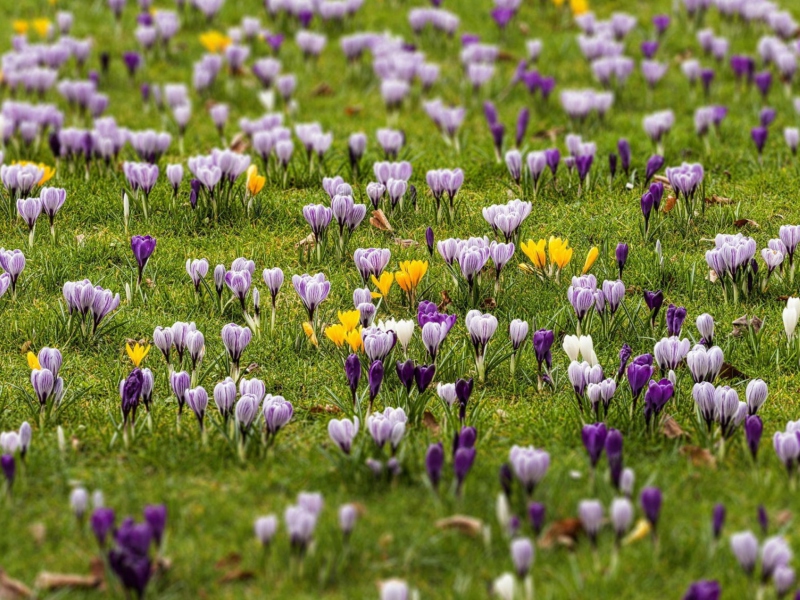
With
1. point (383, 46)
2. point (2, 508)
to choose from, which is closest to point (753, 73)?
point (383, 46)

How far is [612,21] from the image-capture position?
10070 millimetres

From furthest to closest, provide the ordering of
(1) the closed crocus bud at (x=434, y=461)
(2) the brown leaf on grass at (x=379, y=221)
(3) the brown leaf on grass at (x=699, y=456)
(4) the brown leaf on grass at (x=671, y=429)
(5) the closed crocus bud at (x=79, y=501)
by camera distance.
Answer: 1. (2) the brown leaf on grass at (x=379, y=221)
2. (4) the brown leaf on grass at (x=671, y=429)
3. (3) the brown leaf on grass at (x=699, y=456)
4. (1) the closed crocus bud at (x=434, y=461)
5. (5) the closed crocus bud at (x=79, y=501)

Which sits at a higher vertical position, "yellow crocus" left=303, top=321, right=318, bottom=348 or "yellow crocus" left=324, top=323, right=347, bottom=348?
"yellow crocus" left=324, top=323, right=347, bottom=348

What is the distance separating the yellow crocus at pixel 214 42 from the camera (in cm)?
981

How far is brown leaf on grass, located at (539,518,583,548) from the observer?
12.5ft

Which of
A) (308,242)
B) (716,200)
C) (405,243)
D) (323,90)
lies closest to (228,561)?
(308,242)

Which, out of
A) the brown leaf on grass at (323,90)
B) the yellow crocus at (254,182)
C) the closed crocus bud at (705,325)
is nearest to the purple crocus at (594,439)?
the closed crocus bud at (705,325)

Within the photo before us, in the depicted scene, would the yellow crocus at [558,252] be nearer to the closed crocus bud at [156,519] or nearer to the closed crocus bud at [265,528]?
the closed crocus bud at [265,528]

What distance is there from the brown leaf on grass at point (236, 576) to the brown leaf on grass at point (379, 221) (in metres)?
2.96

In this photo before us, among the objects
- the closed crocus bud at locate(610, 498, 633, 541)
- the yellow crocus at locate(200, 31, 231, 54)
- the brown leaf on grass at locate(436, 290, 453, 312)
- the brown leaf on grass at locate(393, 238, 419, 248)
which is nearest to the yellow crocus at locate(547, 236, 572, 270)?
the brown leaf on grass at locate(436, 290, 453, 312)

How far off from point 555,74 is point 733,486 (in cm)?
598

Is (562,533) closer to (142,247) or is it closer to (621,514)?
(621,514)

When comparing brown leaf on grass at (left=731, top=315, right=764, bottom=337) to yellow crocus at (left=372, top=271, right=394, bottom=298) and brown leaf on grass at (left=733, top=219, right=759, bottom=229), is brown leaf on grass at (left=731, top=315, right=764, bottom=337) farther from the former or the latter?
yellow crocus at (left=372, top=271, right=394, bottom=298)

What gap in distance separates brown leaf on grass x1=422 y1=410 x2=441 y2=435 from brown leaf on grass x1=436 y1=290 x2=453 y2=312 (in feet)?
3.32
